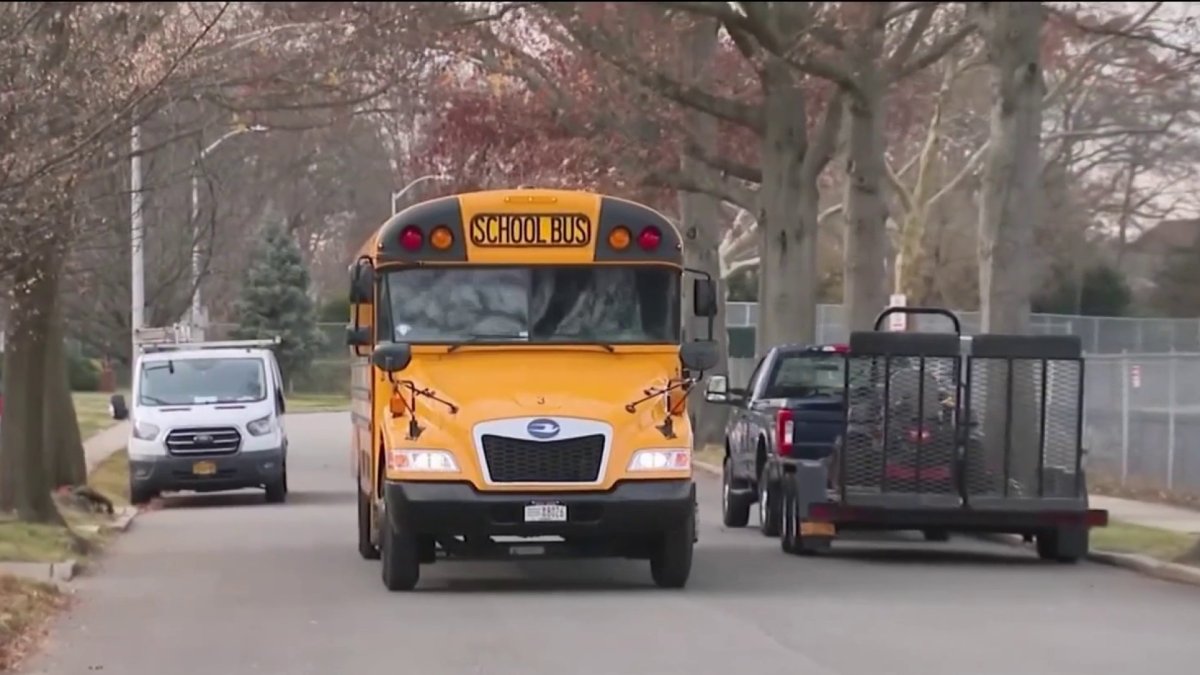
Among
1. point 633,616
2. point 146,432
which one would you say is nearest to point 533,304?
point 633,616

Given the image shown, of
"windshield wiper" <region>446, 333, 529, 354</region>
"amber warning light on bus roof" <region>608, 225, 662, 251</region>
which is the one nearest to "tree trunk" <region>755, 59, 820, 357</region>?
"amber warning light on bus roof" <region>608, 225, 662, 251</region>

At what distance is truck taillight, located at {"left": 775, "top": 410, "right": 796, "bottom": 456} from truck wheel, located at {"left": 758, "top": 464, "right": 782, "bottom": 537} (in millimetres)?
545

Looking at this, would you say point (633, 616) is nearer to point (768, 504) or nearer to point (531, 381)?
point (531, 381)

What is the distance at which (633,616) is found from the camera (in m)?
15.3

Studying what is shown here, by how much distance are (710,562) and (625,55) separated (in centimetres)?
900

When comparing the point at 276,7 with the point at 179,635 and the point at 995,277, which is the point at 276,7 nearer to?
the point at 179,635

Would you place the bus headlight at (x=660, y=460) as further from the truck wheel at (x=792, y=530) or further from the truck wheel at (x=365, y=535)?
the truck wheel at (x=365, y=535)

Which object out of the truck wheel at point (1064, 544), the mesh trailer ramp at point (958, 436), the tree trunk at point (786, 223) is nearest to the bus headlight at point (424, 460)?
the mesh trailer ramp at point (958, 436)

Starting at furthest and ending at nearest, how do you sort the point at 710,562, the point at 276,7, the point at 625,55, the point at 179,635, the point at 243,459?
the point at 243,459 < the point at 625,55 < the point at 710,562 < the point at 179,635 < the point at 276,7

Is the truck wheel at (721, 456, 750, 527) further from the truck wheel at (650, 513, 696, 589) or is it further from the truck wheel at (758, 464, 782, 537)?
the truck wheel at (650, 513, 696, 589)

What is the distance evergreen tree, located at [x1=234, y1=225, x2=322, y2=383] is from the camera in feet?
236

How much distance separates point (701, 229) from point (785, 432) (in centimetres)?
2001

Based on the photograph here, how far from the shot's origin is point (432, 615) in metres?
15.5

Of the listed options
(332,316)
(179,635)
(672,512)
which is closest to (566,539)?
(672,512)
